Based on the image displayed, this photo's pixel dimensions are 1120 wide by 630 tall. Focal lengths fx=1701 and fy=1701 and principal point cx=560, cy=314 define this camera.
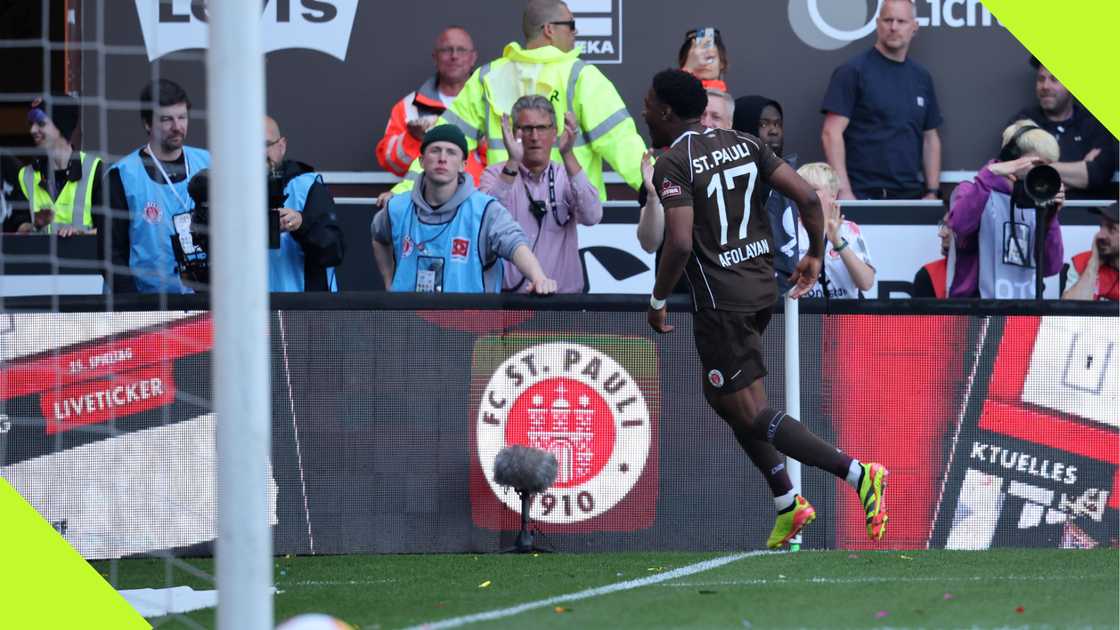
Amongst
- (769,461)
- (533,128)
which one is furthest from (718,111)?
(769,461)

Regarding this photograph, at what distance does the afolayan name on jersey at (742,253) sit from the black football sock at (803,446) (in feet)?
2.27

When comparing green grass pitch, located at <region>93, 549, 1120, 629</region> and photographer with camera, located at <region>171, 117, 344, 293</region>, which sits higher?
photographer with camera, located at <region>171, 117, 344, 293</region>

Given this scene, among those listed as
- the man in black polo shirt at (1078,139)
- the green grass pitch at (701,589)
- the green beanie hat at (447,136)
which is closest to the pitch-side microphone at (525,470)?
the green grass pitch at (701,589)

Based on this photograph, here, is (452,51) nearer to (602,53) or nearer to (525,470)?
(602,53)

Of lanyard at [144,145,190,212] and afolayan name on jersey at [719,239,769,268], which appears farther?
lanyard at [144,145,190,212]

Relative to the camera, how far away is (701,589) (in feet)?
20.9

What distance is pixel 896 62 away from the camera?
10.7 meters

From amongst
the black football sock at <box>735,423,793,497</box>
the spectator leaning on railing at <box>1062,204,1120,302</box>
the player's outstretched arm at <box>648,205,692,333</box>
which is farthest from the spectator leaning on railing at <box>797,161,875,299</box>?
the player's outstretched arm at <box>648,205,692,333</box>

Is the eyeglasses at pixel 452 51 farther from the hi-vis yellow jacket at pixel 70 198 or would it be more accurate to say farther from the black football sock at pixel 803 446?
the black football sock at pixel 803 446

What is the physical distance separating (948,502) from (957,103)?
4231 millimetres

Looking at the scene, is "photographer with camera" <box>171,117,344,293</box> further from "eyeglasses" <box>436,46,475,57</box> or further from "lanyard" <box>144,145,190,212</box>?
"eyeglasses" <box>436,46,475,57</box>

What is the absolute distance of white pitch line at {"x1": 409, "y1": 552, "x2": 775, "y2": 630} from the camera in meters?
5.66

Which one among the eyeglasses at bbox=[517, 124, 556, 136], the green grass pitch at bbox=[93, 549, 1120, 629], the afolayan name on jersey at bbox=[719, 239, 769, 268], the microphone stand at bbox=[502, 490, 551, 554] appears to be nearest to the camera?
the green grass pitch at bbox=[93, 549, 1120, 629]

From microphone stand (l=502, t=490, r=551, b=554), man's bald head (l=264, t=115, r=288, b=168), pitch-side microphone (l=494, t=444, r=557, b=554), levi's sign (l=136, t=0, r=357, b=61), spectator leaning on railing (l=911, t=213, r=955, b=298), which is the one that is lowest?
microphone stand (l=502, t=490, r=551, b=554)
